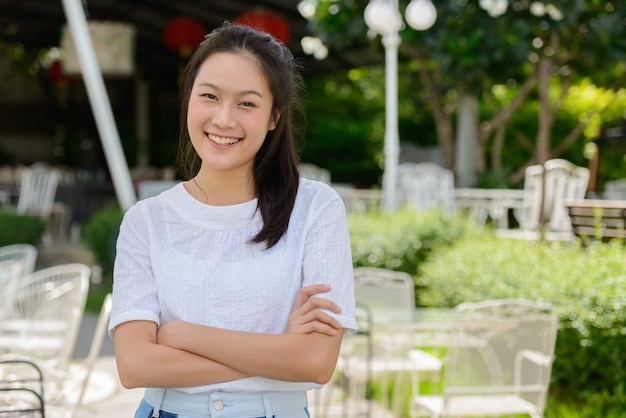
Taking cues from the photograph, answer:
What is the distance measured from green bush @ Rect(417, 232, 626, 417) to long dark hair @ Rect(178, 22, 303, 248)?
2403mm

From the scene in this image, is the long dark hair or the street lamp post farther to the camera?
the street lamp post

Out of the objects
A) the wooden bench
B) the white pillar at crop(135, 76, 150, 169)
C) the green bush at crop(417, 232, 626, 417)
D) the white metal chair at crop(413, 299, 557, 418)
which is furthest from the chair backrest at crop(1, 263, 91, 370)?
the white pillar at crop(135, 76, 150, 169)

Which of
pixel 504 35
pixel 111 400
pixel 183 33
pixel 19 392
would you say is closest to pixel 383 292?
pixel 111 400

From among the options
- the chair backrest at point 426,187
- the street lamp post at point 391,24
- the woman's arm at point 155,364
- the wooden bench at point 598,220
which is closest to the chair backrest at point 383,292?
the wooden bench at point 598,220

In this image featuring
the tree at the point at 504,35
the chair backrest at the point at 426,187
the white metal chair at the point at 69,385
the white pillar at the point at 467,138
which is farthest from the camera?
the white pillar at the point at 467,138

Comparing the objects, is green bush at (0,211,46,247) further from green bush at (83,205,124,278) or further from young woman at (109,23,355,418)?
young woman at (109,23,355,418)

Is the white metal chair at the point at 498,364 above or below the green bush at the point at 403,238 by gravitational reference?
below

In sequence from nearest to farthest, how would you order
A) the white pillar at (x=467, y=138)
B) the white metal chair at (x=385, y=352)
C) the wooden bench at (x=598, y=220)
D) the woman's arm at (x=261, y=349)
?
the woman's arm at (x=261, y=349) < the white metal chair at (x=385, y=352) < the wooden bench at (x=598, y=220) < the white pillar at (x=467, y=138)

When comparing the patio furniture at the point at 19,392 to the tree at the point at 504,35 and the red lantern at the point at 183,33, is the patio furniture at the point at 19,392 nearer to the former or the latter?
the tree at the point at 504,35

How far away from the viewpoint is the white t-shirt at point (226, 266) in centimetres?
155

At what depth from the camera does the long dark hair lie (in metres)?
1.59

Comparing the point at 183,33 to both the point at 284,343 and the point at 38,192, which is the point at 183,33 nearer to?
the point at 38,192

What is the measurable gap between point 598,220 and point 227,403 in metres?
4.22

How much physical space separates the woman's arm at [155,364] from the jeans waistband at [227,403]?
3cm
